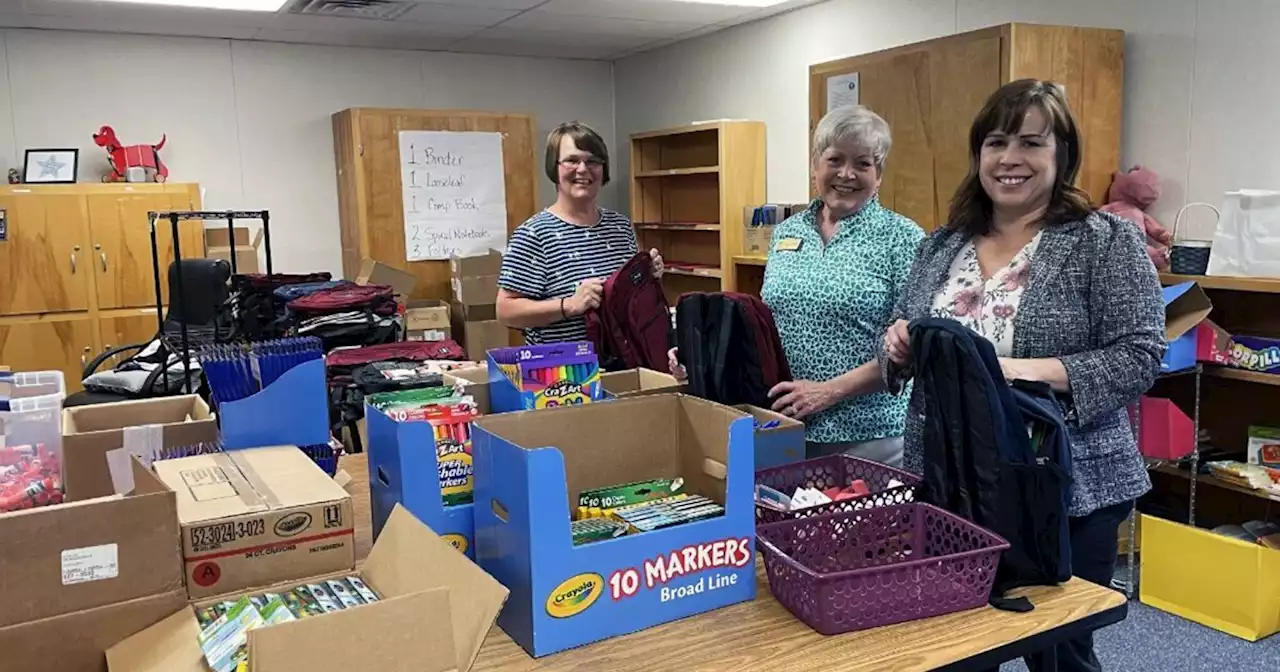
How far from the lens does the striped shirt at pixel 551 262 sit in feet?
8.91

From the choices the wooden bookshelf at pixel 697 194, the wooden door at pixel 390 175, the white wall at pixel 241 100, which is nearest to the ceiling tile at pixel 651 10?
the wooden bookshelf at pixel 697 194

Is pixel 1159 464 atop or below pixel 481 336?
below

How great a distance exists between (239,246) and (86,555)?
4802 millimetres

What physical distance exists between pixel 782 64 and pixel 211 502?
15.3 feet

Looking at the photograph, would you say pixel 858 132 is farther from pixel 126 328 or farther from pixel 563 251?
pixel 126 328

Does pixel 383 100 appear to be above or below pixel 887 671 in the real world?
above

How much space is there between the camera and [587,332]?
2539 millimetres

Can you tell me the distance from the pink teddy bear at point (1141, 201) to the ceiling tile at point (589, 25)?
2858 mm

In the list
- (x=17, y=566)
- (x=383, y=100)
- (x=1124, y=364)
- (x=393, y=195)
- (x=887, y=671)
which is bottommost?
(x=887, y=671)

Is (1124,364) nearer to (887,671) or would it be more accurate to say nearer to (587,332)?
(887,671)

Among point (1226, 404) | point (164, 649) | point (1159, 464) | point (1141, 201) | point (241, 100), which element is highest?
point (241, 100)

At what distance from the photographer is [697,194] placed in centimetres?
613

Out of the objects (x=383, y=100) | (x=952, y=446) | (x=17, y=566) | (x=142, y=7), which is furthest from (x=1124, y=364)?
(x=383, y=100)

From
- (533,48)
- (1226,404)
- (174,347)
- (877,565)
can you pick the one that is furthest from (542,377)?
(533,48)
